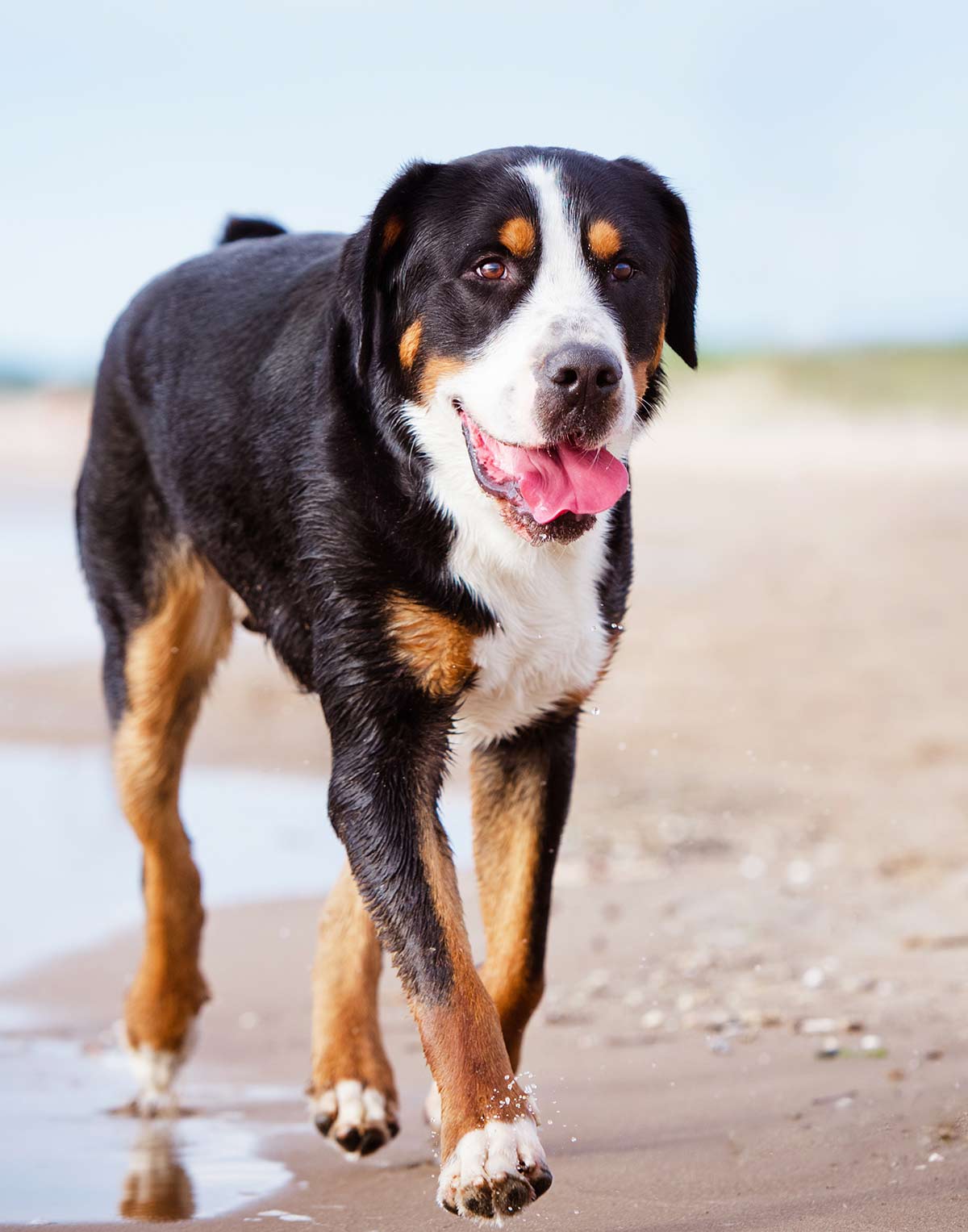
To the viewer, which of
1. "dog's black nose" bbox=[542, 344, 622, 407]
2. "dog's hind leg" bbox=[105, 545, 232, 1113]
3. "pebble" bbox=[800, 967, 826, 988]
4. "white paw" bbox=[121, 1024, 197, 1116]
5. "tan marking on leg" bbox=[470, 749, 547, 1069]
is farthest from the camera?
"pebble" bbox=[800, 967, 826, 988]

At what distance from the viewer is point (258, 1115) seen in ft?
14.7

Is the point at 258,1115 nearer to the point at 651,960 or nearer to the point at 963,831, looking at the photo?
the point at 651,960

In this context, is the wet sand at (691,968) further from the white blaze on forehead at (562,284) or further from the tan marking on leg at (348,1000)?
the white blaze on forehead at (562,284)

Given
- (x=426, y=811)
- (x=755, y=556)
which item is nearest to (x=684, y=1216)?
(x=426, y=811)

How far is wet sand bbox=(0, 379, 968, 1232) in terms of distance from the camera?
3.57 metres

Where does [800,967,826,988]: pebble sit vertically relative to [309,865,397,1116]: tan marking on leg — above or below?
below

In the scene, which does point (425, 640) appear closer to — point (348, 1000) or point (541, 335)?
point (541, 335)

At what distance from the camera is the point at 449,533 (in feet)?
11.7

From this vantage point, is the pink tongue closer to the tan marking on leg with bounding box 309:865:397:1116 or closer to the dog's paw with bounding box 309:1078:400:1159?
the tan marking on leg with bounding box 309:865:397:1116

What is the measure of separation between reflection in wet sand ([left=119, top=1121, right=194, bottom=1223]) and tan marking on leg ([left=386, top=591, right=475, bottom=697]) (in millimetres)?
1203

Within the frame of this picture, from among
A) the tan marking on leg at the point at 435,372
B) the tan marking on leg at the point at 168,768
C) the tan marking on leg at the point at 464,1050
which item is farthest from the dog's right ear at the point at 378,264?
the tan marking on leg at the point at 168,768

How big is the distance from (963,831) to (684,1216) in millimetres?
3610

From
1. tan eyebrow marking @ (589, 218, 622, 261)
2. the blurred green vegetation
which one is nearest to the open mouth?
tan eyebrow marking @ (589, 218, 622, 261)

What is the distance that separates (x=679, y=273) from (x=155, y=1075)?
2464mm
